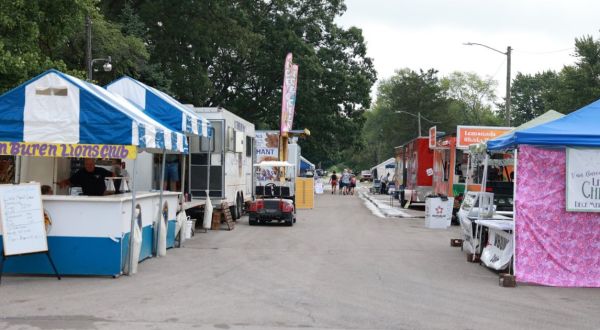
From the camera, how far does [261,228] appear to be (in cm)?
1942

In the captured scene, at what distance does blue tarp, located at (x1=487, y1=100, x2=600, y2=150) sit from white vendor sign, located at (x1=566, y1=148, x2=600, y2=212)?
21 centimetres

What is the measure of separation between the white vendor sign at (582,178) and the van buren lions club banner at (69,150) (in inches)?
262

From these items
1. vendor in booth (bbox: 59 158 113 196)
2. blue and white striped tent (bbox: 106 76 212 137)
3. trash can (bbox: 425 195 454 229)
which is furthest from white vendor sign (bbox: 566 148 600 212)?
trash can (bbox: 425 195 454 229)

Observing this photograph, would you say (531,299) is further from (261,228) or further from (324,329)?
(261,228)

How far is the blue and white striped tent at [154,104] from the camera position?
45.5 ft

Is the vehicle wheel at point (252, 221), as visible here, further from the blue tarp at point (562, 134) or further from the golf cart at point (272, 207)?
the blue tarp at point (562, 134)

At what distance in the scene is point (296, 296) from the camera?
346 inches

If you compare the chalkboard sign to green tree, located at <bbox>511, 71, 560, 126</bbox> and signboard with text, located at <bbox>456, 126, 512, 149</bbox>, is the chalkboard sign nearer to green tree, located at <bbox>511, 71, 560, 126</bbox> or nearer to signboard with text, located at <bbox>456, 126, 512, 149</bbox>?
signboard with text, located at <bbox>456, 126, 512, 149</bbox>

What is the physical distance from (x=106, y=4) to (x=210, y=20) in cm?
568


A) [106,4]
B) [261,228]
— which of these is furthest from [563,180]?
[106,4]

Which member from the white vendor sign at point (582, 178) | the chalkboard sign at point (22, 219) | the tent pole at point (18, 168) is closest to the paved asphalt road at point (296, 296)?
the chalkboard sign at point (22, 219)

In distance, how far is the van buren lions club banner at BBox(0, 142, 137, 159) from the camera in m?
9.88

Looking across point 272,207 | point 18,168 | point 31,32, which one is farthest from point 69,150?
point 272,207

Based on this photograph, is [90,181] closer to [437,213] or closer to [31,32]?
[31,32]
